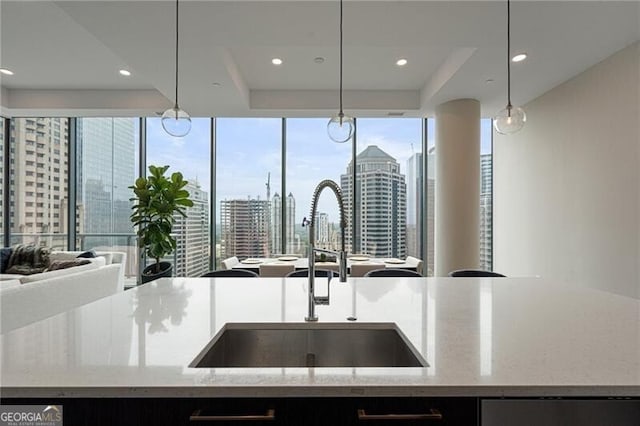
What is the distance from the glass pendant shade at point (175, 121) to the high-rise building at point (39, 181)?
441 cm

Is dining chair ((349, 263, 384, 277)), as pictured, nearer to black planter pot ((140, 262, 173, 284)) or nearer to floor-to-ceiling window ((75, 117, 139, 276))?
black planter pot ((140, 262, 173, 284))

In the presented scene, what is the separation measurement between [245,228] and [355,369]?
524cm

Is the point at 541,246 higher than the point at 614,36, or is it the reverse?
the point at 614,36

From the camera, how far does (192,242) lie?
5.84 meters

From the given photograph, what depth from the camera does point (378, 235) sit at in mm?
5906

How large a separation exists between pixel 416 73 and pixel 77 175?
6040 millimetres

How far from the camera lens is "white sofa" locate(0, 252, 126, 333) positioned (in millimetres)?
2713

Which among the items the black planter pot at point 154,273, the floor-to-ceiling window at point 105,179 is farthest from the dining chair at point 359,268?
the floor-to-ceiling window at point 105,179

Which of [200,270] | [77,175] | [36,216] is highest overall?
[77,175]

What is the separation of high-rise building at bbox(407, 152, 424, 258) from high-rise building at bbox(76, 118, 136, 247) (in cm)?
509

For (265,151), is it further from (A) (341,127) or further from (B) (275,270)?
(A) (341,127)

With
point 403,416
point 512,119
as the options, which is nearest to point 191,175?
point 512,119

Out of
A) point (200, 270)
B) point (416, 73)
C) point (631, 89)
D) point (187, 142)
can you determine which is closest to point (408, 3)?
point (416, 73)

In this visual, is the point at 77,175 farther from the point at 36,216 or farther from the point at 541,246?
the point at 541,246
